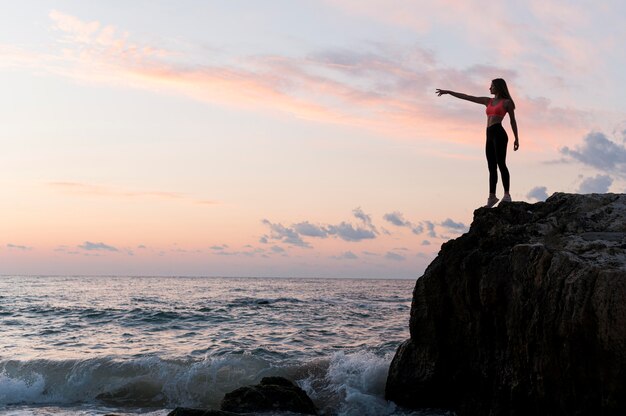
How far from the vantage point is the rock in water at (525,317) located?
7203 millimetres

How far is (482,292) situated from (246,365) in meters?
8.28

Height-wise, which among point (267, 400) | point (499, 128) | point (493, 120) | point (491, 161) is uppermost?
point (493, 120)

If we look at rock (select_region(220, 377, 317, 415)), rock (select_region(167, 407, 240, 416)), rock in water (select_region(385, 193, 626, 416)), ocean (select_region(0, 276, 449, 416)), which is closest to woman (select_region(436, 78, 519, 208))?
rock in water (select_region(385, 193, 626, 416))

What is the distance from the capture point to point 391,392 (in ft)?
36.6

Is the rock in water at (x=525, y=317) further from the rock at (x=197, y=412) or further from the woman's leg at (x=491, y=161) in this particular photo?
the rock at (x=197, y=412)

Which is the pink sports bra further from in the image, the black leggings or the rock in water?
the rock in water

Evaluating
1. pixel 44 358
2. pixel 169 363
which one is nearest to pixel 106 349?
pixel 44 358

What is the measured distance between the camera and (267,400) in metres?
10.9

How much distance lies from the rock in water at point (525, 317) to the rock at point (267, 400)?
1700mm

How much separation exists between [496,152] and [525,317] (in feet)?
13.3

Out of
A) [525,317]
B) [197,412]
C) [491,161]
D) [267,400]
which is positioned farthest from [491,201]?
[197,412]

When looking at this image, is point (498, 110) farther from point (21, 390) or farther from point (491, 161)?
point (21, 390)

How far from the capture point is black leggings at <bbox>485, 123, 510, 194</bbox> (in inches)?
440

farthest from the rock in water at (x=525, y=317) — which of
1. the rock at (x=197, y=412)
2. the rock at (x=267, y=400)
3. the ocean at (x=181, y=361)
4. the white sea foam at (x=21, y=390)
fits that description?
the white sea foam at (x=21, y=390)
